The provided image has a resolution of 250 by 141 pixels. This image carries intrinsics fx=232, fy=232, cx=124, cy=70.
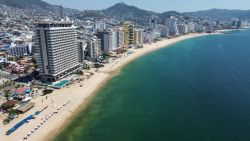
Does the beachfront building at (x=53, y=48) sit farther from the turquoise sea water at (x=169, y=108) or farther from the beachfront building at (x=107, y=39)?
the beachfront building at (x=107, y=39)

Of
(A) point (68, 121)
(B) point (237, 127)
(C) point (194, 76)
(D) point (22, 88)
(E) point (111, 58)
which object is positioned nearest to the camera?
(B) point (237, 127)

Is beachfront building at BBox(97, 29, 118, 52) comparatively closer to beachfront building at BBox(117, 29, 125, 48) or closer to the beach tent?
beachfront building at BBox(117, 29, 125, 48)

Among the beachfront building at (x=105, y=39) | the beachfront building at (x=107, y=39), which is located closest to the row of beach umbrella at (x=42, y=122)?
the beachfront building at (x=105, y=39)

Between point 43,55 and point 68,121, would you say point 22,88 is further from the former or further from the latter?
point 68,121

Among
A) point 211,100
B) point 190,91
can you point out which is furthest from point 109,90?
point 211,100

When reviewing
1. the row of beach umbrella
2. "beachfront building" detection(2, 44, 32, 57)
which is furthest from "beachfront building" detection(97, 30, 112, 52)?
the row of beach umbrella

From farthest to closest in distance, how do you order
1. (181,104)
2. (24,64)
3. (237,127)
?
(24,64), (181,104), (237,127)

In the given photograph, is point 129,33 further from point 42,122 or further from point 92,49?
point 42,122
